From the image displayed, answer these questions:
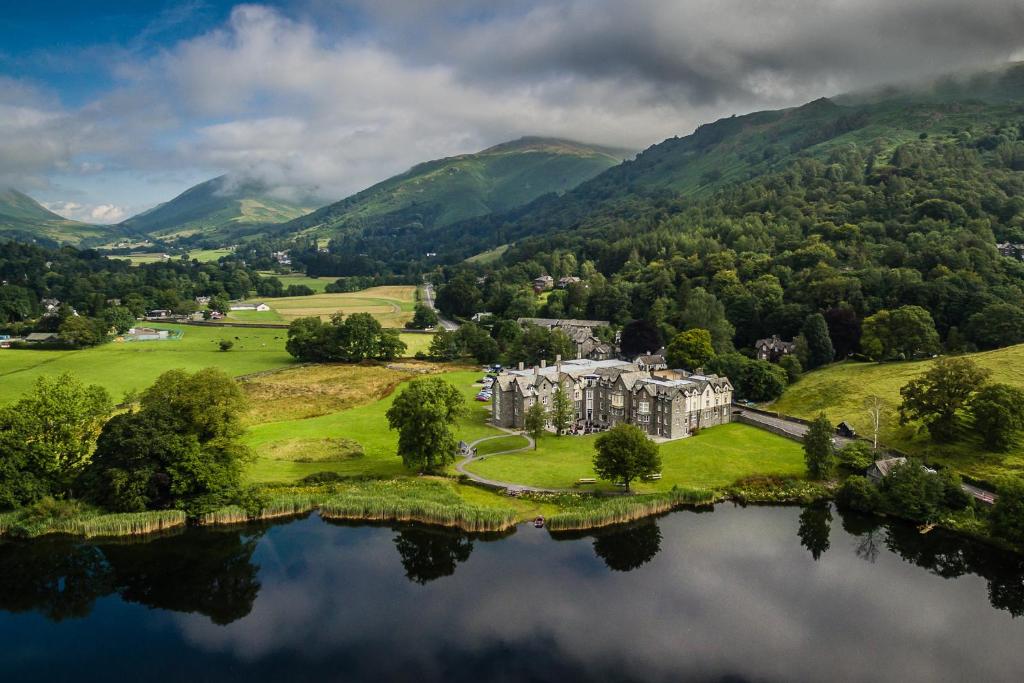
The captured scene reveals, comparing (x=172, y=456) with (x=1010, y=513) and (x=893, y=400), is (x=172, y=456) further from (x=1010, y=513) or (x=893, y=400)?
(x=893, y=400)

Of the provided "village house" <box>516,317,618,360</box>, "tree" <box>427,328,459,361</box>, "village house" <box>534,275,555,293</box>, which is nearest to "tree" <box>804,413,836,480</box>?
"village house" <box>516,317,618,360</box>

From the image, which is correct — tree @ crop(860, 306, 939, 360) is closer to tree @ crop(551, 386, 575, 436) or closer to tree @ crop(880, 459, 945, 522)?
tree @ crop(880, 459, 945, 522)

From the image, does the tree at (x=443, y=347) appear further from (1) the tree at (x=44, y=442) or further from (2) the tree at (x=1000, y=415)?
(2) the tree at (x=1000, y=415)

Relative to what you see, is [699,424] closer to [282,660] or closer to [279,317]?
[282,660]

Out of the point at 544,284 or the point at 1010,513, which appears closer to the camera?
the point at 1010,513

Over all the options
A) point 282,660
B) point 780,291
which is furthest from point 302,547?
point 780,291

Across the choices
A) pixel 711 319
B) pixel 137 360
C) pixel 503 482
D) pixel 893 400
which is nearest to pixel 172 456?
pixel 503 482
